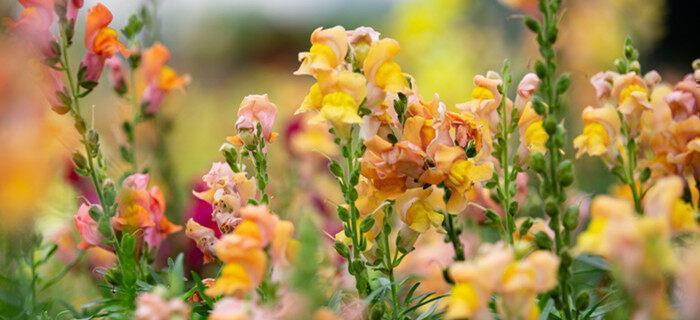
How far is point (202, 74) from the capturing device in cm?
1082

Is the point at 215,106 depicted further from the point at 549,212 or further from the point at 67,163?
the point at 549,212

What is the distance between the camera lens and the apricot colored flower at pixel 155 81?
5.84ft

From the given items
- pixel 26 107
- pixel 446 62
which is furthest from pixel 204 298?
pixel 446 62

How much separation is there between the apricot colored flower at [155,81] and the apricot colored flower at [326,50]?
74cm

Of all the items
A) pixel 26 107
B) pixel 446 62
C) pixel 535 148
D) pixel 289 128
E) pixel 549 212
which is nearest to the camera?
pixel 26 107

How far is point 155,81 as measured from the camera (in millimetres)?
1787

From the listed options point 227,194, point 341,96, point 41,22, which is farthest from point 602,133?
point 41,22

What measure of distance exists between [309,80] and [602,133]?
8006 millimetres

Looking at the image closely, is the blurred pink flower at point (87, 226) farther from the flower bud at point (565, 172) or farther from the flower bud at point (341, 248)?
the flower bud at point (565, 172)

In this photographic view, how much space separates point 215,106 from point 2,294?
5601mm

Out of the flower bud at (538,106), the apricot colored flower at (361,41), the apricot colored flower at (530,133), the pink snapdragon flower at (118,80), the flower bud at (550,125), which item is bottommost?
the flower bud at (550,125)

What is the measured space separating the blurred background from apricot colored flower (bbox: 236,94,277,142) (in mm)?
229

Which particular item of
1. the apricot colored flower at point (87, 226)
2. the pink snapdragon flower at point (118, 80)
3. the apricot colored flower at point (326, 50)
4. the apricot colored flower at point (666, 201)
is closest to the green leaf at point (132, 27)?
the pink snapdragon flower at point (118, 80)

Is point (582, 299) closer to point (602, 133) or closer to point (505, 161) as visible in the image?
point (505, 161)
